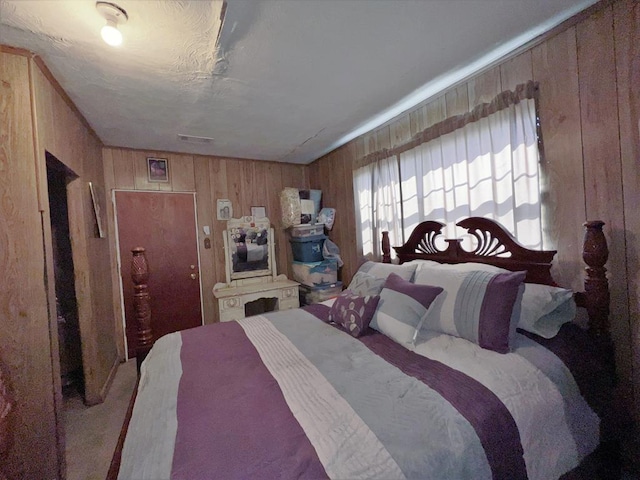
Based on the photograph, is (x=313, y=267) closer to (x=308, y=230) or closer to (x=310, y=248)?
(x=310, y=248)

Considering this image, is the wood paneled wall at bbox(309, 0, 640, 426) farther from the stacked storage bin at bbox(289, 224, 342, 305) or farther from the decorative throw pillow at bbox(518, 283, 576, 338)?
the stacked storage bin at bbox(289, 224, 342, 305)

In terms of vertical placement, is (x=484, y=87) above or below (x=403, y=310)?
above

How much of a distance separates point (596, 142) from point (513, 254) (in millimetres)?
711

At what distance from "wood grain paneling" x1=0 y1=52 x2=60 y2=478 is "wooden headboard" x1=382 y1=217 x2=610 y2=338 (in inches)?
99.5

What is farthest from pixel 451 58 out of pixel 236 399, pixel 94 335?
pixel 94 335

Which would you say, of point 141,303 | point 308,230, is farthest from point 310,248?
point 141,303

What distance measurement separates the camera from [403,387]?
1.05m

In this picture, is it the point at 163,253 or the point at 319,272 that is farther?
the point at 319,272

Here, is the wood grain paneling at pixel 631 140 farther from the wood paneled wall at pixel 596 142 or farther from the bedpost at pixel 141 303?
the bedpost at pixel 141 303

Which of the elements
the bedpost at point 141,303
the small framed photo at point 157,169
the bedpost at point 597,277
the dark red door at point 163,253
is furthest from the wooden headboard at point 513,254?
the small framed photo at point 157,169

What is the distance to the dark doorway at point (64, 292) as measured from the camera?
2.39 m

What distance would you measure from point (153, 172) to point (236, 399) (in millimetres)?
3049

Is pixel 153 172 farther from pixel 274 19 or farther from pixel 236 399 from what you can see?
pixel 236 399

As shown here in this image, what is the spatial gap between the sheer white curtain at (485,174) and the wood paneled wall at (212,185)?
6.62ft
